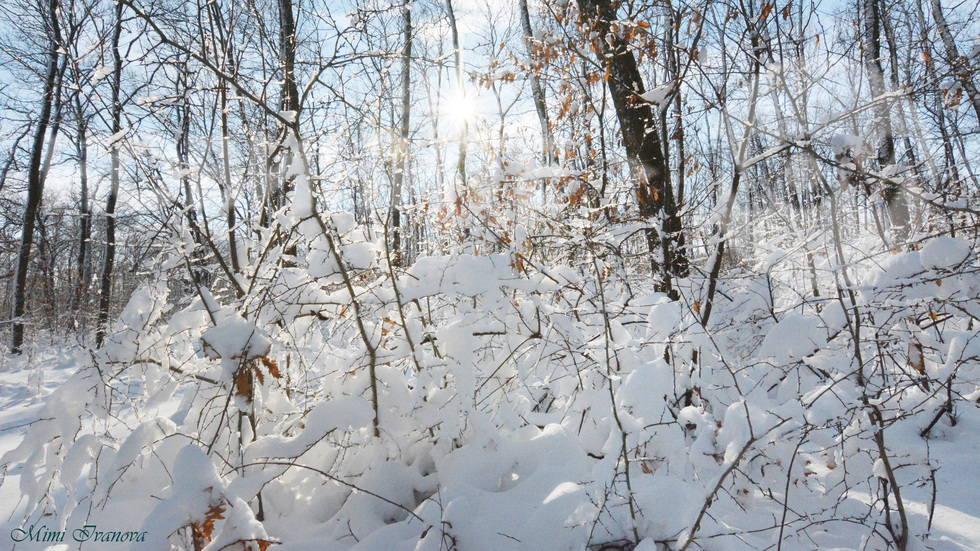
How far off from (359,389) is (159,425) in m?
0.76

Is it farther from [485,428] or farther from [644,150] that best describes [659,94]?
[485,428]

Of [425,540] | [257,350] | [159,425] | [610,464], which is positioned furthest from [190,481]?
[610,464]

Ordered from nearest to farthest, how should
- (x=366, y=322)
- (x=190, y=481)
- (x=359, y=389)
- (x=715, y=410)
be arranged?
(x=190, y=481) → (x=359, y=389) → (x=366, y=322) → (x=715, y=410)

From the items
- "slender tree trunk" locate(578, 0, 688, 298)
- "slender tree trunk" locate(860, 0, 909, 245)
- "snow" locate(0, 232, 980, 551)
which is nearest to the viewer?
"snow" locate(0, 232, 980, 551)

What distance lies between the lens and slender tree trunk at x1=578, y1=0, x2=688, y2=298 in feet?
7.90

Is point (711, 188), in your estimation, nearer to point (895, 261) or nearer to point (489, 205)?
point (895, 261)

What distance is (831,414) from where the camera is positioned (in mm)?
1403

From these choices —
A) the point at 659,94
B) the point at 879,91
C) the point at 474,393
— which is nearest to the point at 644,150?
the point at 659,94

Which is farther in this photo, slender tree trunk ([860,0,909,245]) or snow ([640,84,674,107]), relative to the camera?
slender tree trunk ([860,0,909,245])

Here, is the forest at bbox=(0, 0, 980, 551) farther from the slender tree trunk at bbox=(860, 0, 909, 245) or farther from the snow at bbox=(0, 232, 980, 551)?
the slender tree trunk at bbox=(860, 0, 909, 245)

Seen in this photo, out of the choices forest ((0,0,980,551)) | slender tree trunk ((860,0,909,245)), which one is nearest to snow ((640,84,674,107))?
forest ((0,0,980,551))

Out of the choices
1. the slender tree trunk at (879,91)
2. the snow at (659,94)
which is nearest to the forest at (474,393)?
the snow at (659,94)

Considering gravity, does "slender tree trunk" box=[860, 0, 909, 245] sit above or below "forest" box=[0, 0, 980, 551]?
above

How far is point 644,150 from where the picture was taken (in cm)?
271
